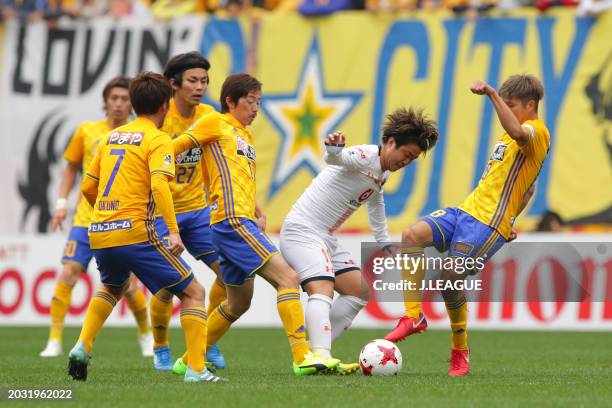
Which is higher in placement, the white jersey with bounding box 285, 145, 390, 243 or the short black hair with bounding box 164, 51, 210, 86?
the short black hair with bounding box 164, 51, 210, 86

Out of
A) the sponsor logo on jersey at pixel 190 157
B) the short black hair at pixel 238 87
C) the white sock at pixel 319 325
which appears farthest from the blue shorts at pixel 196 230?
the white sock at pixel 319 325

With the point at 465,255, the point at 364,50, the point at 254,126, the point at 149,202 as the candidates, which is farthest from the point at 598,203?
the point at 149,202

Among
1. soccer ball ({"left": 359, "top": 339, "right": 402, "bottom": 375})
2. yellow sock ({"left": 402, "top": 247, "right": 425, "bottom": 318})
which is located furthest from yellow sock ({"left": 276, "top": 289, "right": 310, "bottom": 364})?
yellow sock ({"left": 402, "top": 247, "right": 425, "bottom": 318})

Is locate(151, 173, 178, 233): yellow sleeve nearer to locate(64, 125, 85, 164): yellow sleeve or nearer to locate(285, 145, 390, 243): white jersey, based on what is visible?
locate(285, 145, 390, 243): white jersey

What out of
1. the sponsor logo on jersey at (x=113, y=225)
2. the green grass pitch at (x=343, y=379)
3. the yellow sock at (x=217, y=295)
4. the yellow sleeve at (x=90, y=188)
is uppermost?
the yellow sleeve at (x=90, y=188)

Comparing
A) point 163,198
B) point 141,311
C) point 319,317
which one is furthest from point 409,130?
point 141,311

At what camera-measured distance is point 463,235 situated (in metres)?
8.77

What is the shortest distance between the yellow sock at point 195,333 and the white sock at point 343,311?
1381 mm

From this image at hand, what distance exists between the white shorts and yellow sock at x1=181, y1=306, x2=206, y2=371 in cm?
95

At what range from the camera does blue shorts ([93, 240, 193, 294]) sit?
789 cm

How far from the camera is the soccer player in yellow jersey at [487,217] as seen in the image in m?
8.74

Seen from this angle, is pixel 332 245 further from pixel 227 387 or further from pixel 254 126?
pixel 254 126

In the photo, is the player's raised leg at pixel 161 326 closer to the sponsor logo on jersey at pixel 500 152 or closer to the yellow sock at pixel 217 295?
the yellow sock at pixel 217 295

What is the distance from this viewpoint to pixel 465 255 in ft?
28.6
